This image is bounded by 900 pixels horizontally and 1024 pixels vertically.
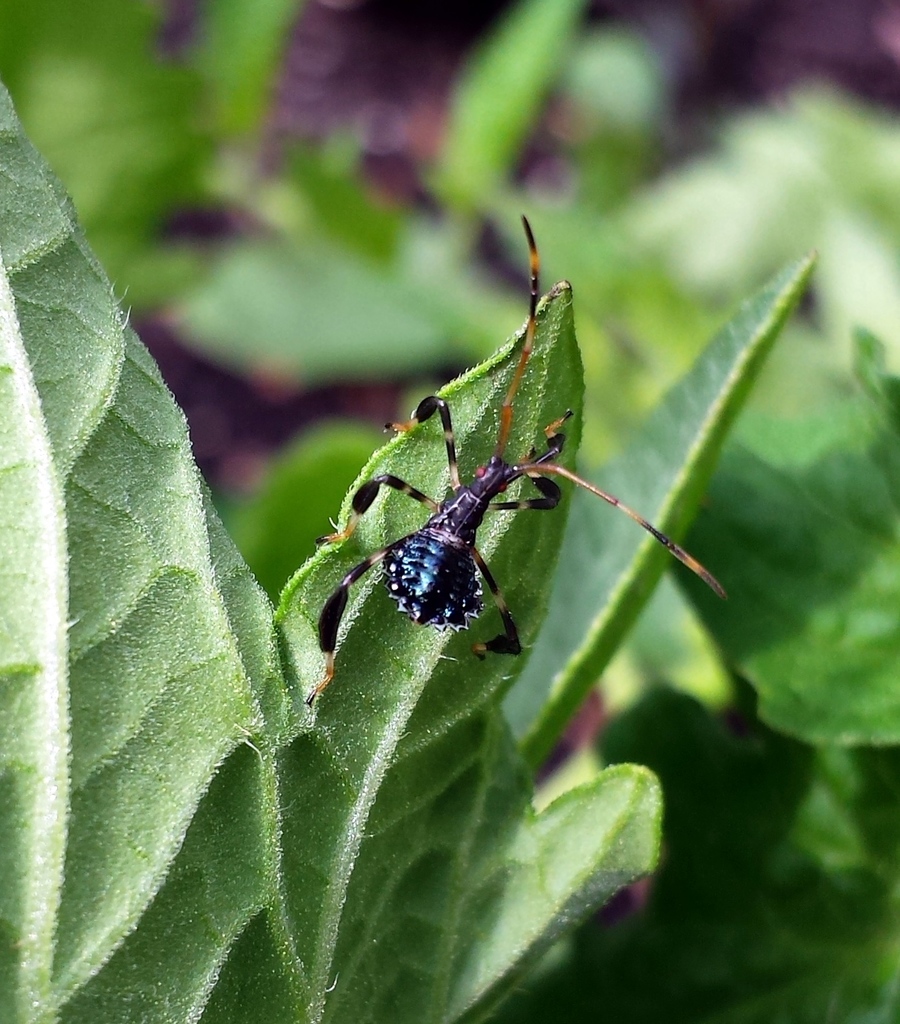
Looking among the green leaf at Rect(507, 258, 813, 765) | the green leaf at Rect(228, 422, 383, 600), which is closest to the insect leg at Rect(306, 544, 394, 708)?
the green leaf at Rect(507, 258, 813, 765)

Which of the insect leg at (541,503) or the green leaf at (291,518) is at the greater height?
the insect leg at (541,503)

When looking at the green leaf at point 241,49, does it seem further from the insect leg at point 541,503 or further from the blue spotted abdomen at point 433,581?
the insect leg at point 541,503

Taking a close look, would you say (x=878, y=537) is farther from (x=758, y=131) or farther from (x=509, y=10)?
(x=509, y=10)

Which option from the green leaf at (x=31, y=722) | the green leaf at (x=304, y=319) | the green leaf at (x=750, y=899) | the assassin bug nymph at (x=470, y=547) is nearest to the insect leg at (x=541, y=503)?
the assassin bug nymph at (x=470, y=547)

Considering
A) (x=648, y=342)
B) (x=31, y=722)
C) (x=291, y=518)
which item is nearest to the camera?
(x=31, y=722)

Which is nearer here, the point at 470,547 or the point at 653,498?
the point at 653,498

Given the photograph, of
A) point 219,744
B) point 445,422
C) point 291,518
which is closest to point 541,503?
point 445,422

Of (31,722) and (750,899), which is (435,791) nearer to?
(31,722)

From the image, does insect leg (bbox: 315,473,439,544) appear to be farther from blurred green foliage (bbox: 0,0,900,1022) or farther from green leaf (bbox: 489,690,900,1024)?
green leaf (bbox: 489,690,900,1024)

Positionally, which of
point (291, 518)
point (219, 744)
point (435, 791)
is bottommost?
point (291, 518)
